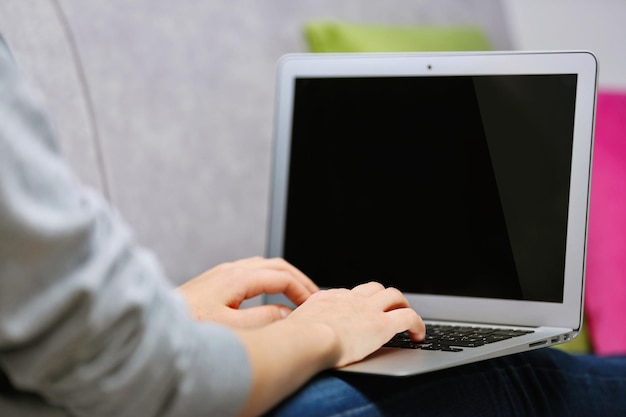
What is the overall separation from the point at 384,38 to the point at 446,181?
0.94m

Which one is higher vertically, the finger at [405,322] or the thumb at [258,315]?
the finger at [405,322]

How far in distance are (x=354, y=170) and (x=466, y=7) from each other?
130 cm

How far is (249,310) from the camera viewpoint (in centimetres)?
93

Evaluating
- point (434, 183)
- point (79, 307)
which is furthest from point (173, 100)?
point (79, 307)

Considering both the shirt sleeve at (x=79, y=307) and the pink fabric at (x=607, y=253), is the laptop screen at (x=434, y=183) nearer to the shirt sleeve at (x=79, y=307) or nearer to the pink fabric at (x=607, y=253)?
the shirt sleeve at (x=79, y=307)

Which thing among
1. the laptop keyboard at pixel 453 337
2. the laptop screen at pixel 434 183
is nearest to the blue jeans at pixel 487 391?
the laptop keyboard at pixel 453 337

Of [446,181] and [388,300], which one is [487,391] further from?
[446,181]

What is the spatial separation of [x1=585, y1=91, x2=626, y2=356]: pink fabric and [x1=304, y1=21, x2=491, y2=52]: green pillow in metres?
0.47

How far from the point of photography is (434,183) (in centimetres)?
115

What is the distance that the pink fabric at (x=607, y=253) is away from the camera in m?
1.73

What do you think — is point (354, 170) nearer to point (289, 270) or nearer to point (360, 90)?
point (360, 90)

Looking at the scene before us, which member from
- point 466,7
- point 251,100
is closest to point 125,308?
point 251,100

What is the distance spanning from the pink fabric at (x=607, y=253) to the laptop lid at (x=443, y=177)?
2.37ft

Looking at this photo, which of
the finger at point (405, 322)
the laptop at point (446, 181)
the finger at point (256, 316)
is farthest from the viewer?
the laptop at point (446, 181)
